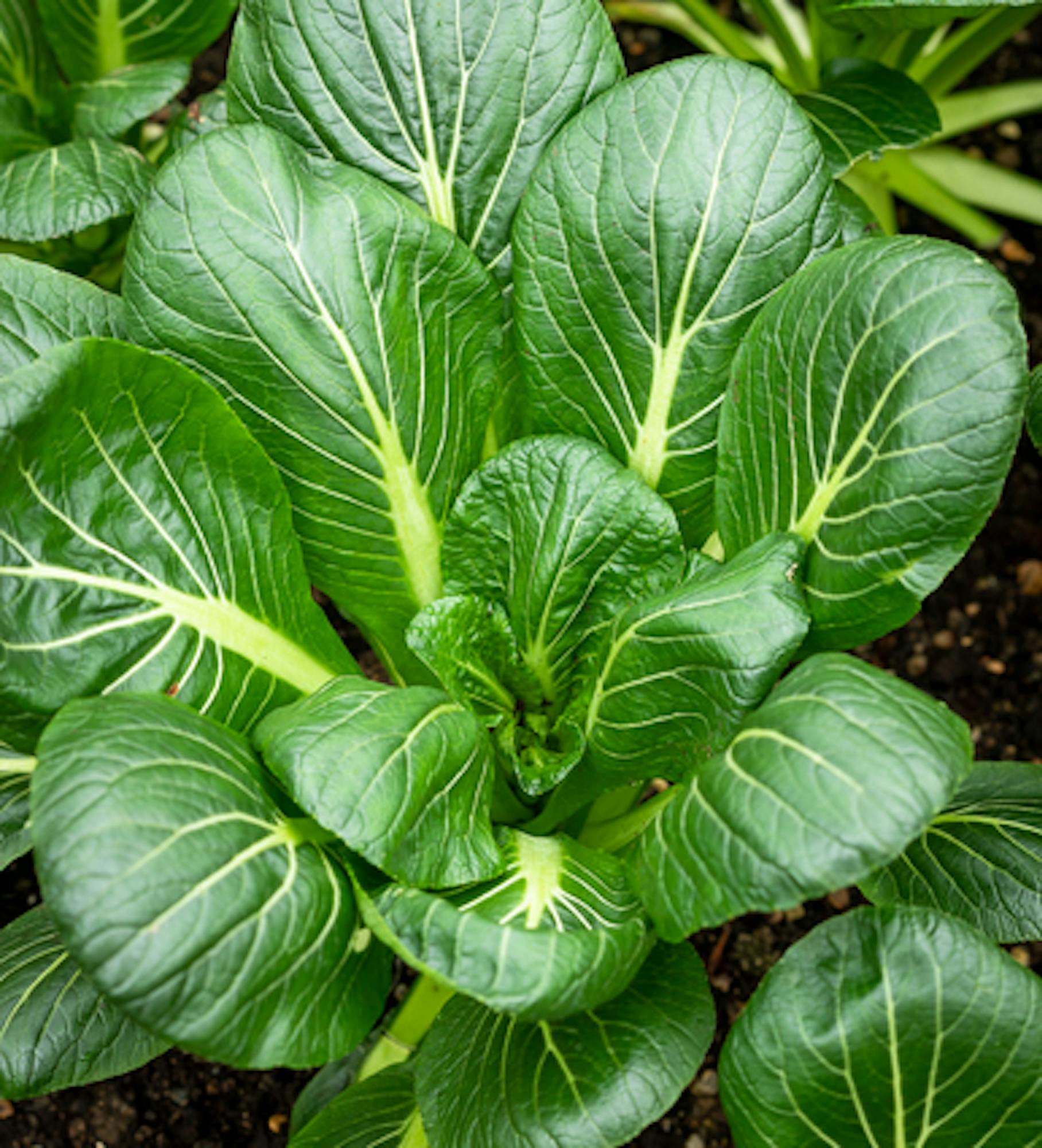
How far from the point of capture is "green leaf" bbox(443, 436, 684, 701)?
43.5 inches

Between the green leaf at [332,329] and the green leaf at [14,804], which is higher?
the green leaf at [332,329]

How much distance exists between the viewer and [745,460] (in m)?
1.09

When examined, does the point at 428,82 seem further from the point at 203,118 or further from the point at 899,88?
the point at 899,88

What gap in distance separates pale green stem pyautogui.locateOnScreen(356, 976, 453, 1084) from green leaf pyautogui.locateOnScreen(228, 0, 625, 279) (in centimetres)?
80

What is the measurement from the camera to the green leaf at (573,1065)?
96cm

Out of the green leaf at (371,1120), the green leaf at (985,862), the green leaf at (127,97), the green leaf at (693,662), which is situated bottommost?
the green leaf at (371,1120)

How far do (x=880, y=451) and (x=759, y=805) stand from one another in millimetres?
296

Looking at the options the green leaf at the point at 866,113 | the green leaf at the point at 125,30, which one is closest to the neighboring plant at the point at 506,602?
the green leaf at the point at 866,113

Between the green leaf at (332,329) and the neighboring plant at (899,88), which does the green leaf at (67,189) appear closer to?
the green leaf at (332,329)

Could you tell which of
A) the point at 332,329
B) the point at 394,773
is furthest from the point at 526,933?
the point at 332,329

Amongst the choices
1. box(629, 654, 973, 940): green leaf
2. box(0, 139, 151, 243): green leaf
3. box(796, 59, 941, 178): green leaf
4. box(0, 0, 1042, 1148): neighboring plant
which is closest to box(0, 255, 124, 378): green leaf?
box(0, 0, 1042, 1148): neighboring plant

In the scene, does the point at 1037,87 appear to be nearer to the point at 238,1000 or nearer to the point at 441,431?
the point at 441,431

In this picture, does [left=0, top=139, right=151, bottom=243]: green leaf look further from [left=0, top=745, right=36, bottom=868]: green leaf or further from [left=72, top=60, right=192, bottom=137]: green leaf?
[left=0, top=745, right=36, bottom=868]: green leaf

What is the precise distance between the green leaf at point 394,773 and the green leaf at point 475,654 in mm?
78
